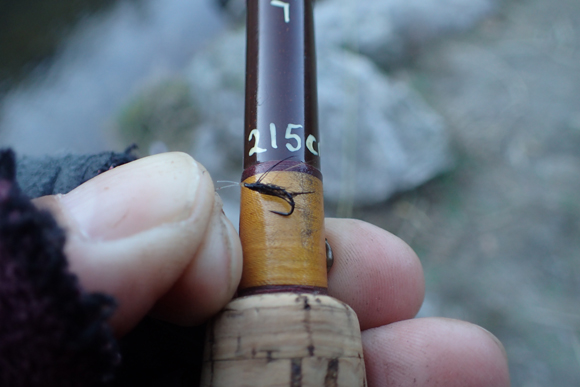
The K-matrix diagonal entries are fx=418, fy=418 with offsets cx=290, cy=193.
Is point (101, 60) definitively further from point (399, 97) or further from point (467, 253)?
point (467, 253)

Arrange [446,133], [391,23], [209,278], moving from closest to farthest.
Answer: [209,278], [446,133], [391,23]

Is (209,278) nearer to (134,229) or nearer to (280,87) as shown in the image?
(134,229)

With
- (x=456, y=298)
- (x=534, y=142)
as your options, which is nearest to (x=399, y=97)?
(x=534, y=142)

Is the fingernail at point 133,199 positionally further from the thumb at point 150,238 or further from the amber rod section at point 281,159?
the amber rod section at point 281,159

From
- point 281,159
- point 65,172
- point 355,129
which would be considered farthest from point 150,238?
point 355,129

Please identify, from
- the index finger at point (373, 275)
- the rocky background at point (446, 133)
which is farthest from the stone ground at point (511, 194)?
the index finger at point (373, 275)

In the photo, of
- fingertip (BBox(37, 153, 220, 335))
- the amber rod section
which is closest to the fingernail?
fingertip (BBox(37, 153, 220, 335))
